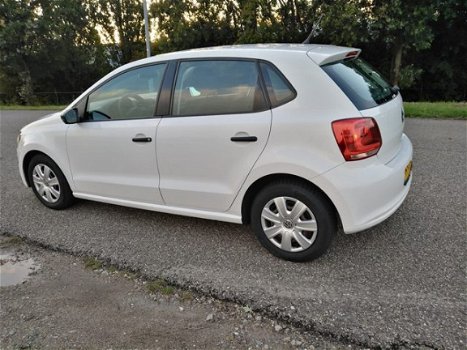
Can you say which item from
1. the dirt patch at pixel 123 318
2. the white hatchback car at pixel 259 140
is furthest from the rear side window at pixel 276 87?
the dirt patch at pixel 123 318

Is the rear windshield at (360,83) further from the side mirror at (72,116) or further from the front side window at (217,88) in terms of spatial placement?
the side mirror at (72,116)

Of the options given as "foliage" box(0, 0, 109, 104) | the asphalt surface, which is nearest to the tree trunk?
the asphalt surface

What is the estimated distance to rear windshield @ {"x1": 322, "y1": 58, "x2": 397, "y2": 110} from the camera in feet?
9.21

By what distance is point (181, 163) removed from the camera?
3.33 m

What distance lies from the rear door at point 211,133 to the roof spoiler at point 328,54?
46 cm

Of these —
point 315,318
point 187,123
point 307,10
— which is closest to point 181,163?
point 187,123

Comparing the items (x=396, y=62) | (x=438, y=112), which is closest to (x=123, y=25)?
(x=396, y=62)

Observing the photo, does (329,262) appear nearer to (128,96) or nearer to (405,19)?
(128,96)

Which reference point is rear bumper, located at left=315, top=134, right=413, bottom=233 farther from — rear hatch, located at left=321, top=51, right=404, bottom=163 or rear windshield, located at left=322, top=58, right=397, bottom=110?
rear windshield, located at left=322, top=58, right=397, bottom=110

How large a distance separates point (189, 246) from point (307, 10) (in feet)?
63.9

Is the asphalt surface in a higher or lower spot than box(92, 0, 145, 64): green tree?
lower

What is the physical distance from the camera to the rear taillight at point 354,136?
2.67m

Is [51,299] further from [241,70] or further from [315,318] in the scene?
[241,70]

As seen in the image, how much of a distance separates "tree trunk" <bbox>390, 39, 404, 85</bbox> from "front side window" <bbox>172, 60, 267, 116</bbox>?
17051 mm
